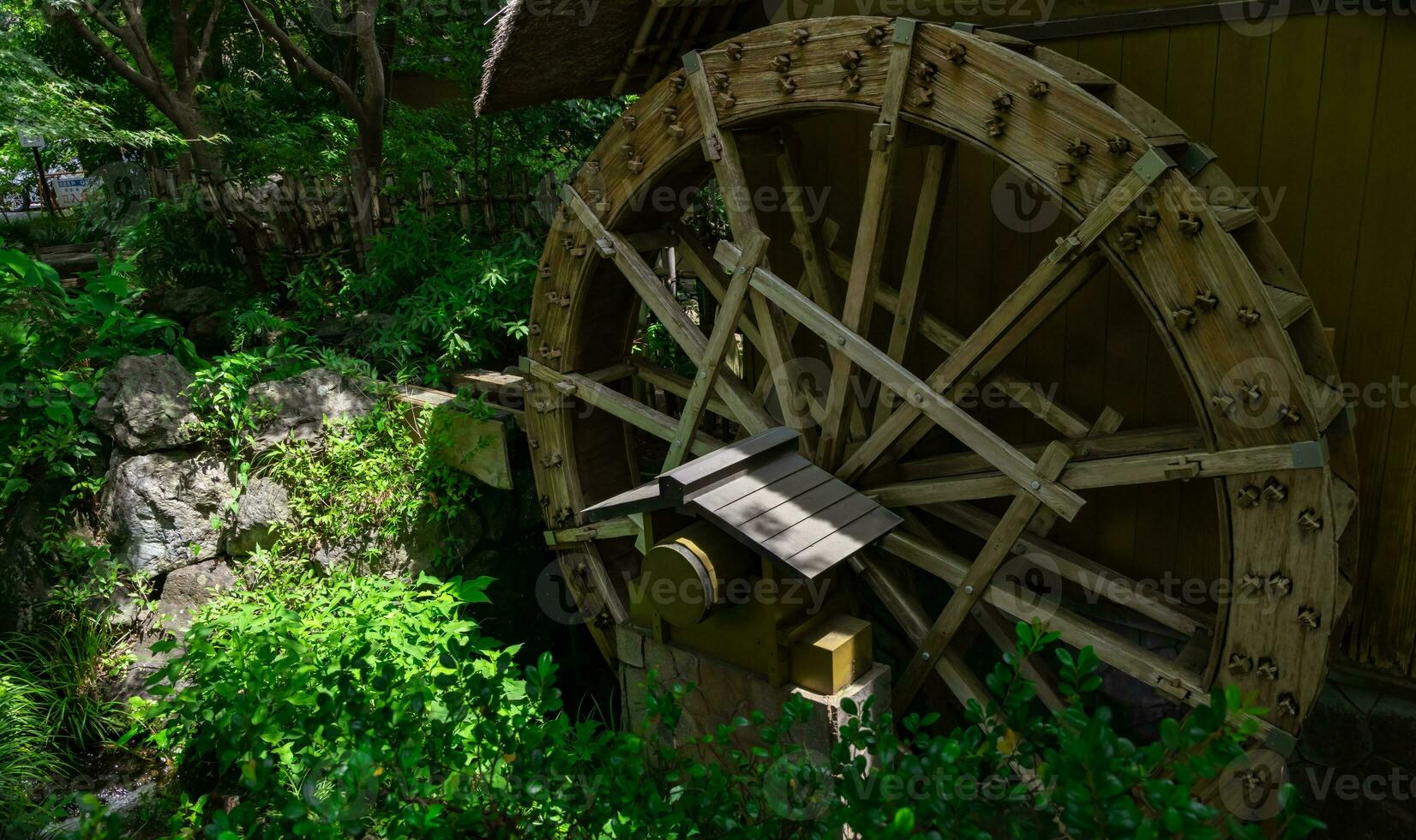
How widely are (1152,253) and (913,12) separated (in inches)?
67.7

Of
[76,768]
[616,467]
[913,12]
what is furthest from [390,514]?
[913,12]

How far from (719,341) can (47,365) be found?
13.1 ft

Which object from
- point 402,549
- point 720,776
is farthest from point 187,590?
point 720,776

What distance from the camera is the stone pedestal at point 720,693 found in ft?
10.8

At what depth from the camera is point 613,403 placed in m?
4.38

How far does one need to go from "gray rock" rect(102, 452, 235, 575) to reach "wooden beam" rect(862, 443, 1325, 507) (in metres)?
3.61

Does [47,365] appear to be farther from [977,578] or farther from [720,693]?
[977,578]

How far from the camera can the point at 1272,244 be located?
2936mm

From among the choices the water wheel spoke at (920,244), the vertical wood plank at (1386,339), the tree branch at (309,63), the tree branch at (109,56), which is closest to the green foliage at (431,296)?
the tree branch at (309,63)

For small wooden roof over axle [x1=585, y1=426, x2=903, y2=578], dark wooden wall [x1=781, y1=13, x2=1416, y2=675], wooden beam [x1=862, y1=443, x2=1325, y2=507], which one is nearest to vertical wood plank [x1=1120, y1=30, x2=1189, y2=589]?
dark wooden wall [x1=781, y1=13, x2=1416, y2=675]

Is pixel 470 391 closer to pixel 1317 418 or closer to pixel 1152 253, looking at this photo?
pixel 1152 253

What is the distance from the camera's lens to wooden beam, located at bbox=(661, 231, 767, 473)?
371 cm

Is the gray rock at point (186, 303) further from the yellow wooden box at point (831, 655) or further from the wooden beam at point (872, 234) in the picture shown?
the yellow wooden box at point (831, 655)

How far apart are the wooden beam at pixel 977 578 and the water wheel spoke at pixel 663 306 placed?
108 centimetres
